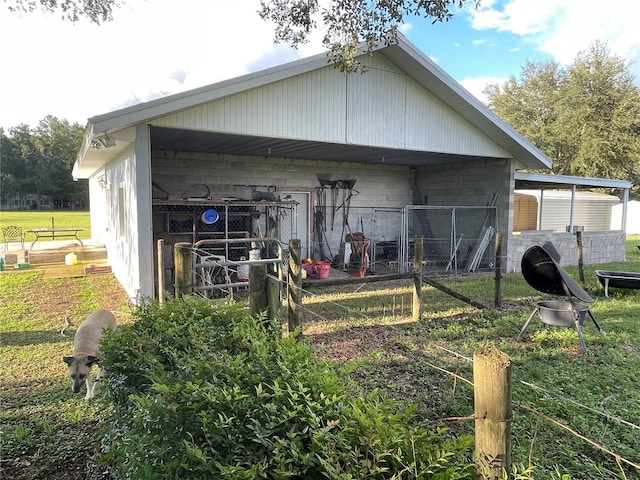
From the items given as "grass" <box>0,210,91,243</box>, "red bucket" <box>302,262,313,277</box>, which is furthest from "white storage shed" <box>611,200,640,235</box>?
"grass" <box>0,210,91,243</box>

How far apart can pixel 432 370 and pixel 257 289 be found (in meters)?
2.40

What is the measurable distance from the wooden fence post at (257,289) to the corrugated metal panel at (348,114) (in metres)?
4.72

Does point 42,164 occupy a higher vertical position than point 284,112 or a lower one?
higher

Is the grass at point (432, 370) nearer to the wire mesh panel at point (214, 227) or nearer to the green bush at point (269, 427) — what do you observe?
the green bush at point (269, 427)

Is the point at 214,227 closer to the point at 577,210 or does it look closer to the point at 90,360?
the point at 90,360

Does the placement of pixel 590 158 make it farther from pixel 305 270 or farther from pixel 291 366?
pixel 291 366

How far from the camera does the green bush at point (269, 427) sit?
1.40 m

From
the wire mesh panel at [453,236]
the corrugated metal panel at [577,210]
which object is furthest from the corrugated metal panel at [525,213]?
the wire mesh panel at [453,236]

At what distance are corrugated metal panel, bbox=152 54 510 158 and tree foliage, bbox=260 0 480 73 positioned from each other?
1.32m

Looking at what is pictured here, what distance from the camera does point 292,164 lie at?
41.3 feet

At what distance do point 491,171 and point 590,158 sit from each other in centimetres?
1405

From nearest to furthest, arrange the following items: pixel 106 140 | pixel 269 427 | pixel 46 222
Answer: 1. pixel 269 427
2. pixel 106 140
3. pixel 46 222

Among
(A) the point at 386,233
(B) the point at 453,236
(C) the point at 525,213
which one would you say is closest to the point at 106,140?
(B) the point at 453,236

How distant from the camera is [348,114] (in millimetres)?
8766
